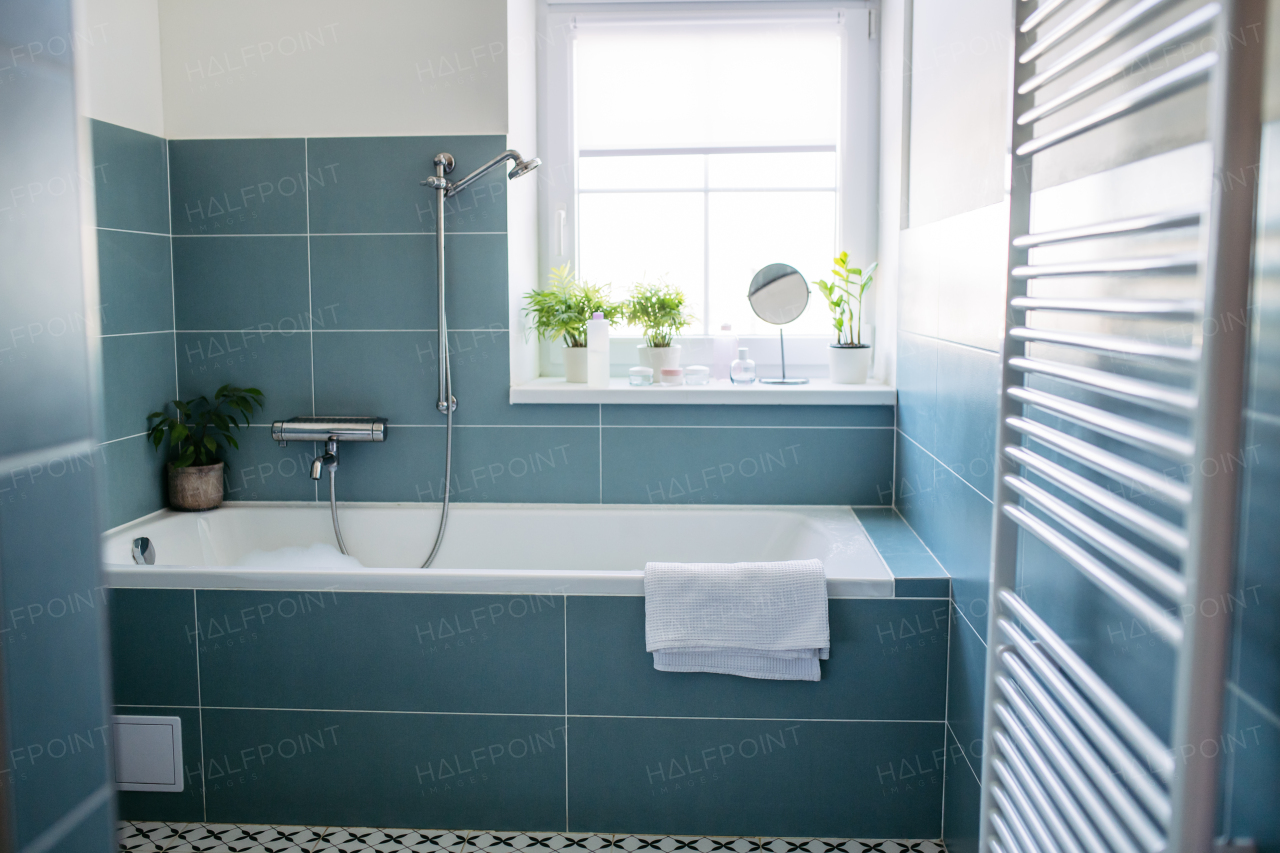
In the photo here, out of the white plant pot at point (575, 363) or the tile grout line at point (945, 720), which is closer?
the tile grout line at point (945, 720)

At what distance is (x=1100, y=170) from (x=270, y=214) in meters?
2.22

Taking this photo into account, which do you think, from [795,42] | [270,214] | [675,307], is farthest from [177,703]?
[795,42]

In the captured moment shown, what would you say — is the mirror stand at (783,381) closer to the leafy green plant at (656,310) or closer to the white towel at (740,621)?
the leafy green plant at (656,310)

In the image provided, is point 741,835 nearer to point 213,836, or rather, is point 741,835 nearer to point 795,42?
point 213,836

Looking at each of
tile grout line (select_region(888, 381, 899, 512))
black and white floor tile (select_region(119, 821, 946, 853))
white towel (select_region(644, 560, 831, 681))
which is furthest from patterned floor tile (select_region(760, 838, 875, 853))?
tile grout line (select_region(888, 381, 899, 512))

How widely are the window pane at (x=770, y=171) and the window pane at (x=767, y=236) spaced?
3 cm

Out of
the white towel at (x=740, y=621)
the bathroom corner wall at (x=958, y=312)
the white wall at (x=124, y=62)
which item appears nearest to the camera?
the bathroom corner wall at (x=958, y=312)

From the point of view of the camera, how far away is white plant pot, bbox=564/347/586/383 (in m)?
2.77

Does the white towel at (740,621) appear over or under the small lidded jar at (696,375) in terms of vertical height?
under

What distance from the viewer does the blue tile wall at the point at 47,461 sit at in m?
0.37

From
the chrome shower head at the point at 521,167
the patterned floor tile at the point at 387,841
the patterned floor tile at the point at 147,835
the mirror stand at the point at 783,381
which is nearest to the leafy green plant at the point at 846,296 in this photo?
the mirror stand at the point at 783,381

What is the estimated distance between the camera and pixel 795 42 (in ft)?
9.39

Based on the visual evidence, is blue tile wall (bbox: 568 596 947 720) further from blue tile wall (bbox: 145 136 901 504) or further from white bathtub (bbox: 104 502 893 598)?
blue tile wall (bbox: 145 136 901 504)

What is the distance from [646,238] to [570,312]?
A: 1.33 ft
